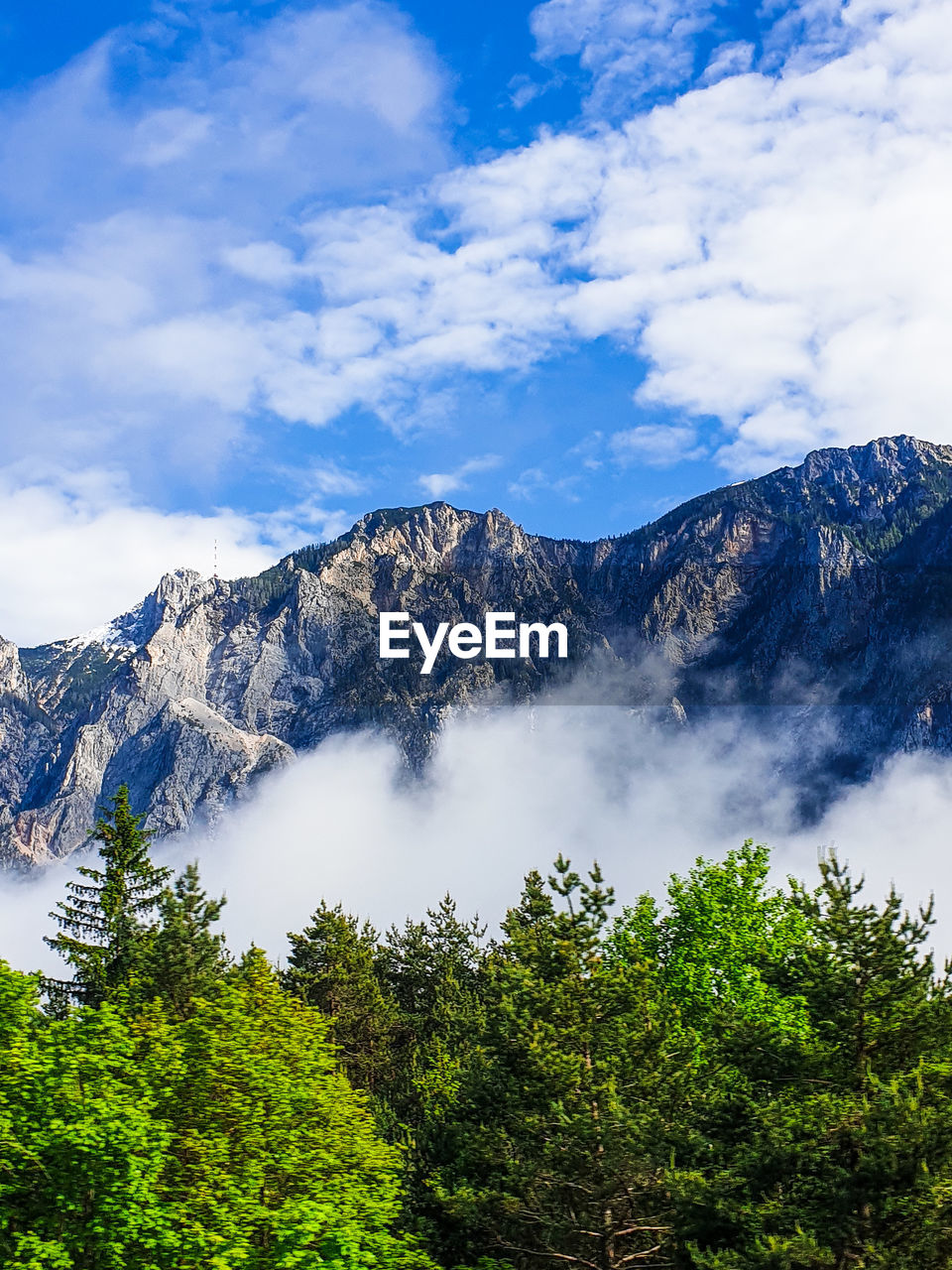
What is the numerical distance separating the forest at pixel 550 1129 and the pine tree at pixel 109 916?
35.0 feet

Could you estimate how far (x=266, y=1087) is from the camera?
1117 inches

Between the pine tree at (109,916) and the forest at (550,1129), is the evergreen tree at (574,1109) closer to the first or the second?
the forest at (550,1129)

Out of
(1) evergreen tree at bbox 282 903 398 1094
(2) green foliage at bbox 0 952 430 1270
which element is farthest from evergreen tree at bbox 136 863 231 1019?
(2) green foliage at bbox 0 952 430 1270

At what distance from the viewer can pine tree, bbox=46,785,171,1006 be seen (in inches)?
1868

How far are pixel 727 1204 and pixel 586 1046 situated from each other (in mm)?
5846

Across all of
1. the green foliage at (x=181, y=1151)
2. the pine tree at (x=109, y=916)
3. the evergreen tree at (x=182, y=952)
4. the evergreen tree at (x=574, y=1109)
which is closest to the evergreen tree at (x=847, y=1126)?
the evergreen tree at (x=574, y=1109)

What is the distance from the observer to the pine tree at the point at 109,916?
47.4 metres

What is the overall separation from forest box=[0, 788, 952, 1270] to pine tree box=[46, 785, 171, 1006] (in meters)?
10.7

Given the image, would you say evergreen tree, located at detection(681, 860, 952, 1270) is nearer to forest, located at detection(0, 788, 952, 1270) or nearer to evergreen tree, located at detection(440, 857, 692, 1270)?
forest, located at detection(0, 788, 952, 1270)

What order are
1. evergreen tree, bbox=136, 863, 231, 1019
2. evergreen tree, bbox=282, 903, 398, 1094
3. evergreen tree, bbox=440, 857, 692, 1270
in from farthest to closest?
evergreen tree, bbox=282, 903, 398, 1094, evergreen tree, bbox=136, 863, 231, 1019, evergreen tree, bbox=440, 857, 692, 1270

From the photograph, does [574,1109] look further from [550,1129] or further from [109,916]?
[109,916]

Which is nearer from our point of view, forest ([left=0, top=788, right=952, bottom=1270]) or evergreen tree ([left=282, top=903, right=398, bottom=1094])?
forest ([left=0, top=788, right=952, bottom=1270])

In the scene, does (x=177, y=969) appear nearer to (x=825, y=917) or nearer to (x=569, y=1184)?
(x=569, y=1184)

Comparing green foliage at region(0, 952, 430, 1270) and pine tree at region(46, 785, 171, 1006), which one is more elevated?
pine tree at region(46, 785, 171, 1006)
